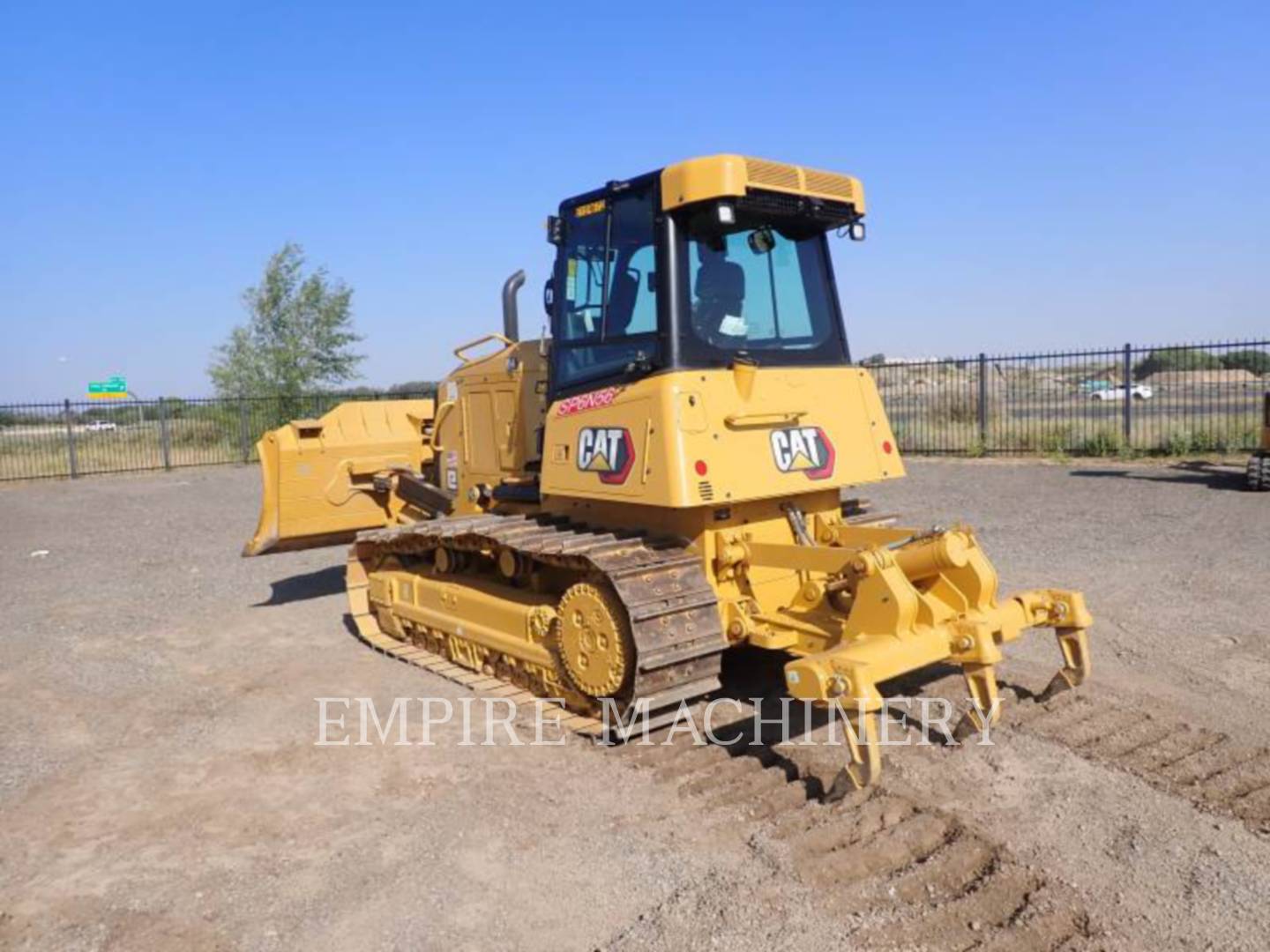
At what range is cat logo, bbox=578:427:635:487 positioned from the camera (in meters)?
5.20

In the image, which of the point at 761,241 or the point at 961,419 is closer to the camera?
the point at 761,241

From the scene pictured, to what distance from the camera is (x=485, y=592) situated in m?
6.31

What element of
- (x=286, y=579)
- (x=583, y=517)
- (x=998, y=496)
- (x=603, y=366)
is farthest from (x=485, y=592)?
(x=998, y=496)

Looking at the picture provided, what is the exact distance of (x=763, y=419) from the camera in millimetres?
5227

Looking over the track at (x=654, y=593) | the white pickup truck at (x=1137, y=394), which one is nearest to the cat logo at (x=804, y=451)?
the track at (x=654, y=593)

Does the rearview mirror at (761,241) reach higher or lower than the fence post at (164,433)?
higher

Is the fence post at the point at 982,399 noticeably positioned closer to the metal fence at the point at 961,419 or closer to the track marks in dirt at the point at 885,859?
the metal fence at the point at 961,419

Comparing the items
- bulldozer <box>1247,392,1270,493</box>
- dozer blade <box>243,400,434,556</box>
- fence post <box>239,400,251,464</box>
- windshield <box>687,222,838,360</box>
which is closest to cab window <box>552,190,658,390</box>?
windshield <box>687,222,838,360</box>

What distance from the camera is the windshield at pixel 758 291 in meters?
5.25

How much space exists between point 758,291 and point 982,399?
51.0ft

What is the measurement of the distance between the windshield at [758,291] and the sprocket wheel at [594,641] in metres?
1.47

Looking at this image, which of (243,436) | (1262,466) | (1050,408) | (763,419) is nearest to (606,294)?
(763,419)

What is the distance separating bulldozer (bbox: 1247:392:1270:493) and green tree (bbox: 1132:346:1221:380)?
180 inches

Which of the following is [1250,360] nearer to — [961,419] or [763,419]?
[961,419]
